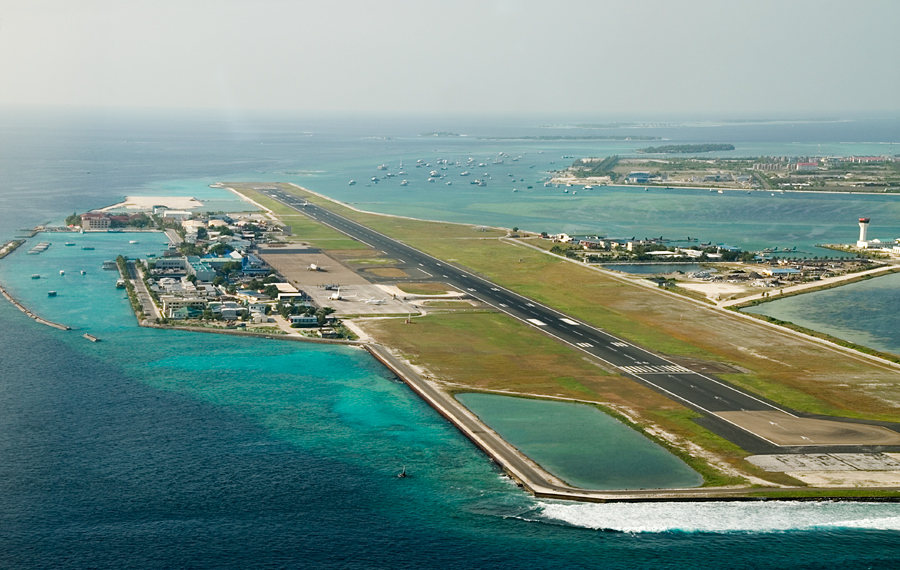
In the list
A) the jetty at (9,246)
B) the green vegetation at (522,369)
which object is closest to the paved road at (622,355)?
the green vegetation at (522,369)

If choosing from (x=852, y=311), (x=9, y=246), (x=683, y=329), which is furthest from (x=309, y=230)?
(x=852, y=311)

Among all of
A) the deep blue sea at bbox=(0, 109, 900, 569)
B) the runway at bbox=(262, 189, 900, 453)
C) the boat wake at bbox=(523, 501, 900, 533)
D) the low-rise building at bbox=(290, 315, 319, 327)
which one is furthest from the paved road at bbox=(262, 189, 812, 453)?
the low-rise building at bbox=(290, 315, 319, 327)

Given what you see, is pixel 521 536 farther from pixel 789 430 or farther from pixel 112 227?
pixel 112 227

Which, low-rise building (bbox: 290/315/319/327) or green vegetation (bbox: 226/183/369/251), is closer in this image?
low-rise building (bbox: 290/315/319/327)

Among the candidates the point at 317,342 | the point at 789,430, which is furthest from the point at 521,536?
the point at 317,342

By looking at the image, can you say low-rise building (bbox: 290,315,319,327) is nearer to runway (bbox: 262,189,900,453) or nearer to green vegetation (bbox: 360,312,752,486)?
green vegetation (bbox: 360,312,752,486)

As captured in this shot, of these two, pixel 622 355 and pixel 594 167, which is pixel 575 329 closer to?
pixel 622 355
